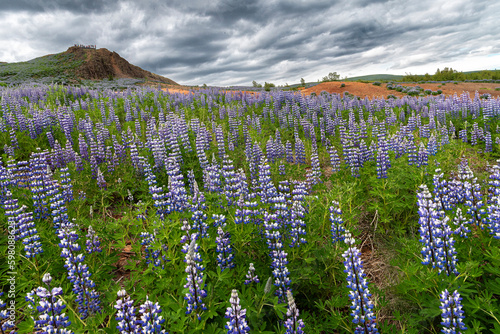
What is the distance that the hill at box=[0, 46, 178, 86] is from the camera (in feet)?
145

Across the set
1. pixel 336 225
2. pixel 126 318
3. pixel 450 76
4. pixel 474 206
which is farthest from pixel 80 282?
pixel 450 76

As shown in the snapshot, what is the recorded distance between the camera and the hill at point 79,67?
44.1 metres

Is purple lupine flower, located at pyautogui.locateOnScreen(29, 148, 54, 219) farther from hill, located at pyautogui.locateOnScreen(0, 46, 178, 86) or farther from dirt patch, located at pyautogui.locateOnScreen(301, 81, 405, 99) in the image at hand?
hill, located at pyautogui.locateOnScreen(0, 46, 178, 86)

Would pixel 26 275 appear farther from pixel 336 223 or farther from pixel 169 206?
pixel 336 223

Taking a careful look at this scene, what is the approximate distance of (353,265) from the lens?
2.55 m

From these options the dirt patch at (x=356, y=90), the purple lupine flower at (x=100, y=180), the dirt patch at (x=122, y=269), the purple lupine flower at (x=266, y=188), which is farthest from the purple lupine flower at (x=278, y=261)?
the dirt patch at (x=356, y=90)

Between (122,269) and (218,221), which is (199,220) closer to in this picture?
(218,221)

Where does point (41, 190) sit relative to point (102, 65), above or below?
below

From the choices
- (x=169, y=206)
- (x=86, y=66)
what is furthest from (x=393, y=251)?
(x=86, y=66)

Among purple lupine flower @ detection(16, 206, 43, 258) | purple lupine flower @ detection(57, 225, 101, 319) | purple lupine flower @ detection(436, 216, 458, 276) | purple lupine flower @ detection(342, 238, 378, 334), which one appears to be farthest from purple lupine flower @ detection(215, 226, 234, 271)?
purple lupine flower @ detection(16, 206, 43, 258)

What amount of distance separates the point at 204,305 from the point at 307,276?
1197 millimetres

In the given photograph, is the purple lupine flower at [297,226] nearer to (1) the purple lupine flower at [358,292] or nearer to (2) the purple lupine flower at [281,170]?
(1) the purple lupine flower at [358,292]

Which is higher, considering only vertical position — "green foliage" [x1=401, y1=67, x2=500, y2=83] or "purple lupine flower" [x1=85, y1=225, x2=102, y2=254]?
"green foliage" [x1=401, y1=67, x2=500, y2=83]

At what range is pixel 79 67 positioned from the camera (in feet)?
171
